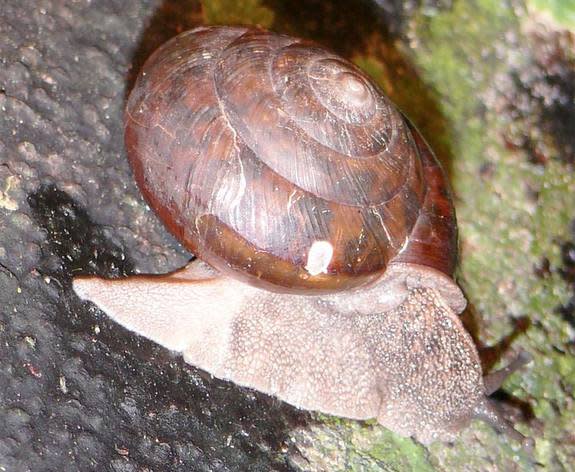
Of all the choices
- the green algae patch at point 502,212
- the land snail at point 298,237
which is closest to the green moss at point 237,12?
the green algae patch at point 502,212

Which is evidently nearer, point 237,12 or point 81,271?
point 81,271

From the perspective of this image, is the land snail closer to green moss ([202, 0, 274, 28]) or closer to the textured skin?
the textured skin

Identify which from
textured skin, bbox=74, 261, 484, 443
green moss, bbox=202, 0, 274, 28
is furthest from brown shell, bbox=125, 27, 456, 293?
green moss, bbox=202, 0, 274, 28

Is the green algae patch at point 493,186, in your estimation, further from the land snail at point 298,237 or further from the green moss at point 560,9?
the green moss at point 560,9

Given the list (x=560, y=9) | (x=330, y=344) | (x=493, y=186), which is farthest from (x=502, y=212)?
(x=330, y=344)

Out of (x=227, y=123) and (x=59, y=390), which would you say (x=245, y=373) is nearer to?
(x=59, y=390)

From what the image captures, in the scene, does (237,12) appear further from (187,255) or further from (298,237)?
(298,237)

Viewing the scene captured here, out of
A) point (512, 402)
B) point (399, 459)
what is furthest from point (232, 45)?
point (512, 402)
